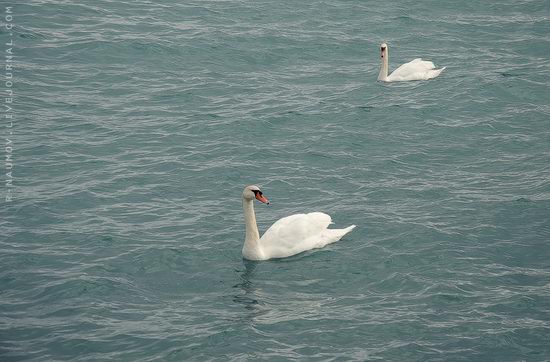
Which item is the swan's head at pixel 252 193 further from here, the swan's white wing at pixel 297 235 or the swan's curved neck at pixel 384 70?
the swan's curved neck at pixel 384 70

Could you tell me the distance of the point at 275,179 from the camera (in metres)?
21.7

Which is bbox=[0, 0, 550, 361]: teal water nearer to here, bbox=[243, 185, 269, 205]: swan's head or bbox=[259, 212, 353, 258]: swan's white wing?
bbox=[259, 212, 353, 258]: swan's white wing

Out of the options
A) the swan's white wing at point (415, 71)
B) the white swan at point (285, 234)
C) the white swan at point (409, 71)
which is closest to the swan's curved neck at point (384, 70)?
the white swan at point (409, 71)

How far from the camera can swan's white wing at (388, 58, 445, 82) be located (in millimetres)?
28109

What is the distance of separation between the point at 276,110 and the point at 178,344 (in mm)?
11816

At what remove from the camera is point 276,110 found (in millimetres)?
25828

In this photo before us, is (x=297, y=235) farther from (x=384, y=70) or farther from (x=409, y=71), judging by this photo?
(x=409, y=71)

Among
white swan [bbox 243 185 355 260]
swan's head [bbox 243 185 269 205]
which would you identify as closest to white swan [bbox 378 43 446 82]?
white swan [bbox 243 185 355 260]

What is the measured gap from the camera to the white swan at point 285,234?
18359mm

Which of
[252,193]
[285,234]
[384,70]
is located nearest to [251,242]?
[285,234]

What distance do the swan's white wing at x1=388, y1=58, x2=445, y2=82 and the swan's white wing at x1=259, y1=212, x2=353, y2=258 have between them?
10.6 m

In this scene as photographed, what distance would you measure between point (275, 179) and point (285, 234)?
10.7 ft

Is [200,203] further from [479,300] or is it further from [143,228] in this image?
[479,300]

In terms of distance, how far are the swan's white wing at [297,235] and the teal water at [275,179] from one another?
0.93ft
